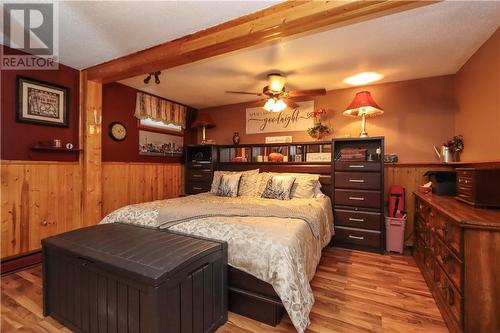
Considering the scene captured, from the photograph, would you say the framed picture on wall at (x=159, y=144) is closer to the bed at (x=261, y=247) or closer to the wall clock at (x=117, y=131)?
the wall clock at (x=117, y=131)

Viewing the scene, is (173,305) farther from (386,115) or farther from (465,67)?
(465,67)

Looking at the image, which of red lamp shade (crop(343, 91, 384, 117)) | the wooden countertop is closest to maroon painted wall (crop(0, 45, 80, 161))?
red lamp shade (crop(343, 91, 384, 117))

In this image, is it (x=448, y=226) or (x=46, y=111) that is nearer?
(x=448, y=226)

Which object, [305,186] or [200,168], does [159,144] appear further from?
[305,186]

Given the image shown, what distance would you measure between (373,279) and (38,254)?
143 inches

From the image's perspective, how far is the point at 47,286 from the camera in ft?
5.79

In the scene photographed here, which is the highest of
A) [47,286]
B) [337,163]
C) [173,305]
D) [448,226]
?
[337,163]

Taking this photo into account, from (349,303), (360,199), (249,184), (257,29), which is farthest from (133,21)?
(360,199)

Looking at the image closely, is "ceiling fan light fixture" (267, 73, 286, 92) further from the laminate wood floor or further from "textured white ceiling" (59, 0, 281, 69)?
the laminate wood floor

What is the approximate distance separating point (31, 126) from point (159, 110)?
1.80 m

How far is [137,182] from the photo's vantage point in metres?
3.79

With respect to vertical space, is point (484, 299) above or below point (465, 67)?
below

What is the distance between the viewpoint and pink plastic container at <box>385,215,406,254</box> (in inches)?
121

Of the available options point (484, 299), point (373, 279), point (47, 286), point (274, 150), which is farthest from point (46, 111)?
point (484, 299)
